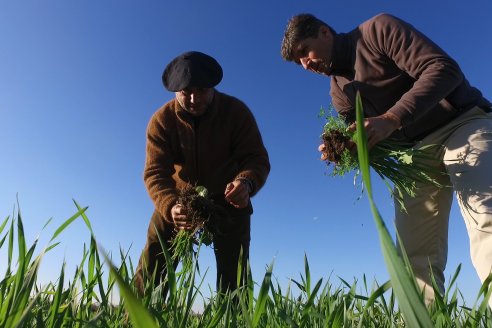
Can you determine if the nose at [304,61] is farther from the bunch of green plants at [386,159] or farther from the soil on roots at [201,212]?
the soil on roots at [201,212]

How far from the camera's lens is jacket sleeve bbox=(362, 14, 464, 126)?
7.49 ft

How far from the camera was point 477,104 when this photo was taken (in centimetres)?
255

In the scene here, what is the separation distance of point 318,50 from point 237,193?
42.8 inches

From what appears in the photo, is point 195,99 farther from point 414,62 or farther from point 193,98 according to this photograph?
point 414,62

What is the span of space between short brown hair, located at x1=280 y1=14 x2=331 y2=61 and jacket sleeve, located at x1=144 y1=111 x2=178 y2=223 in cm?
128

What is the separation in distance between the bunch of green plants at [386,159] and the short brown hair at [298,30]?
0.52 meters

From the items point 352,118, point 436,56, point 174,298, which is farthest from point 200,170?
point 174,298

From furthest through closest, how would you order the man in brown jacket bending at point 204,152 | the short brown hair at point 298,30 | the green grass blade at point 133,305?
the man in brown jacket bending at point 204,152 < the short brown hair at point 298,30 < the green grass blade at point 133,305

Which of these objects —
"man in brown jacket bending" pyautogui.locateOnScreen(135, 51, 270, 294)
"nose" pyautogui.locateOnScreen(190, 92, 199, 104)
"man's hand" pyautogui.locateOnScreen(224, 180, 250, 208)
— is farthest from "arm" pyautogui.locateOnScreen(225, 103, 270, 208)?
"nose" pyautogui.locateOnScreen(190, 92, 199, 104)

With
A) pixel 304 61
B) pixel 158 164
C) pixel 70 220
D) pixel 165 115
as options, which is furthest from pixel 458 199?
pixel 165 115

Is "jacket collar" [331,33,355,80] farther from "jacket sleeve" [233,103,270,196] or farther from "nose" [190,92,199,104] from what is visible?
"nose" [190,92,199,104]

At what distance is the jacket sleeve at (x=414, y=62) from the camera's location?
7.49 ft

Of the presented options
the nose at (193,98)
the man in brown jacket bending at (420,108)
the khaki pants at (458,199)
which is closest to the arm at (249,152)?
the nose at (193,98)

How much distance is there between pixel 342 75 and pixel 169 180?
5.02 feet
